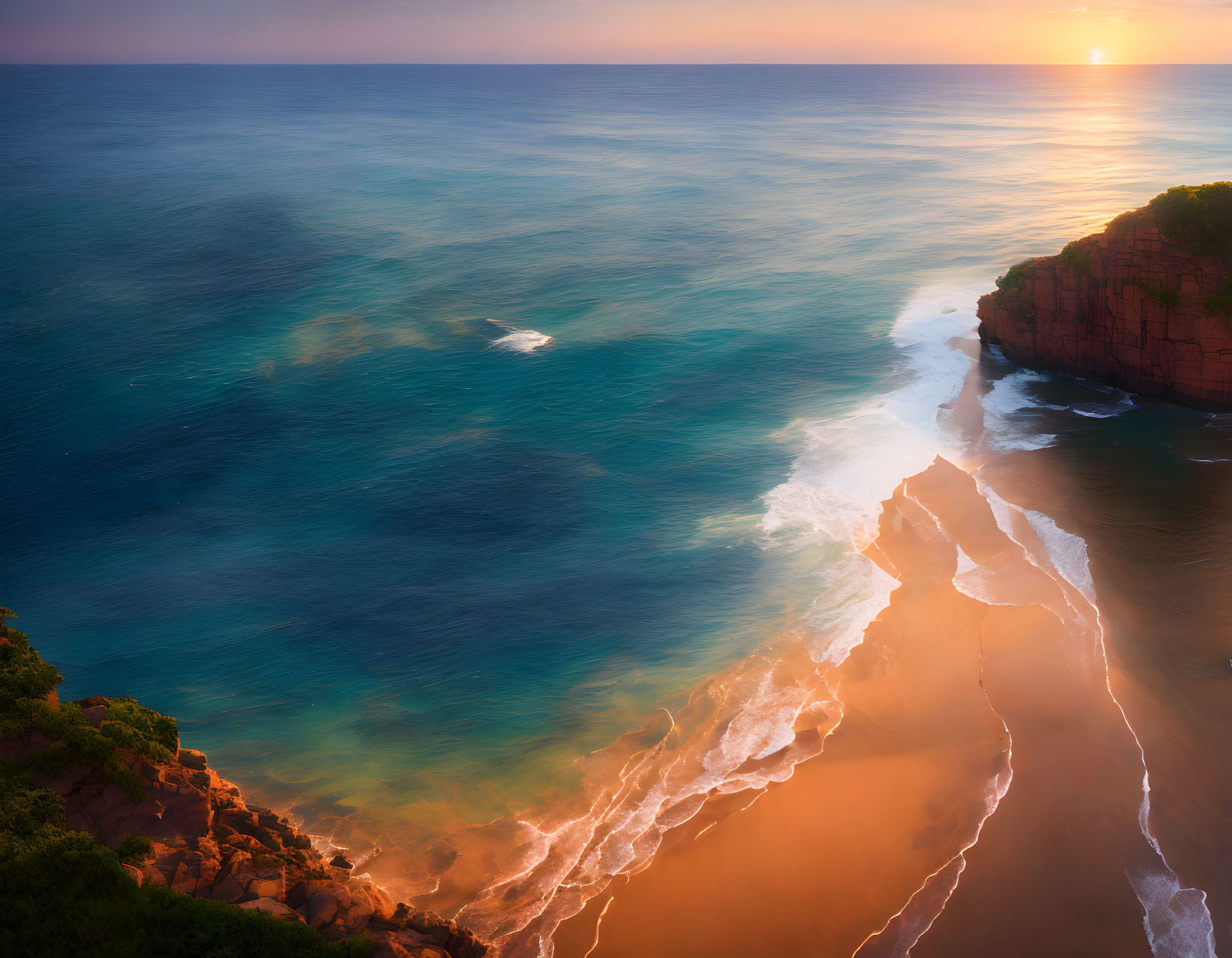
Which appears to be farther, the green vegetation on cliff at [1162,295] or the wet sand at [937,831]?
the green vegetation on cliff at [1162,295]

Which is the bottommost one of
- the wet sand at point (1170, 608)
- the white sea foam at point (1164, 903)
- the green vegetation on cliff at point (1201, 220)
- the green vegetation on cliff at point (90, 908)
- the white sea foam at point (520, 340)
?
the white sea foam at point (1164, 903)

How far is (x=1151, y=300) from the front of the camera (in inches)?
1598

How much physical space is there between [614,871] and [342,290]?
63.5m

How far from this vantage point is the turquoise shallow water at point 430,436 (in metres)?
28.0

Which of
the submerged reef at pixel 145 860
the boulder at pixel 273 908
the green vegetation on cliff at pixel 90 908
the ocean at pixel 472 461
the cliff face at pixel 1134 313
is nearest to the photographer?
the green vegetation on cliff at pixel 90 908

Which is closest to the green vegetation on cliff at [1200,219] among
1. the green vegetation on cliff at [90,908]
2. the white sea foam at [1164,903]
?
the white sea foam at [1164,903]

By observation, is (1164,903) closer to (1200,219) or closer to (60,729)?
(60,729)

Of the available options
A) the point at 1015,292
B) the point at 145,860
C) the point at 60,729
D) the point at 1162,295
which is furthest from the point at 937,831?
the point at 1015,292

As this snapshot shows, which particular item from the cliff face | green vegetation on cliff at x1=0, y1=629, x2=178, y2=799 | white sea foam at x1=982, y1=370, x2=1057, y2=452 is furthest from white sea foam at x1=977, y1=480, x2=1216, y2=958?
the cliff face

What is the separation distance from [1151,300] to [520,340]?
41.6m

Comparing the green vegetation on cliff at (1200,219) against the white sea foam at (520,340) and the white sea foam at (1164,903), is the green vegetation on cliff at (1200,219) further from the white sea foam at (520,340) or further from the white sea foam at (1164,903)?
the white sea foam at (520,340)

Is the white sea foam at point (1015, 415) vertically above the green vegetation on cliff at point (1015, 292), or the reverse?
the green vegetation on cliff at point (1015, 292)

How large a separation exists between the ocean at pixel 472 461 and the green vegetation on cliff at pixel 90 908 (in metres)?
7.29

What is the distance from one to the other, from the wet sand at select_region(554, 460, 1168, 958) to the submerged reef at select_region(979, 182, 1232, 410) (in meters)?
22.5
